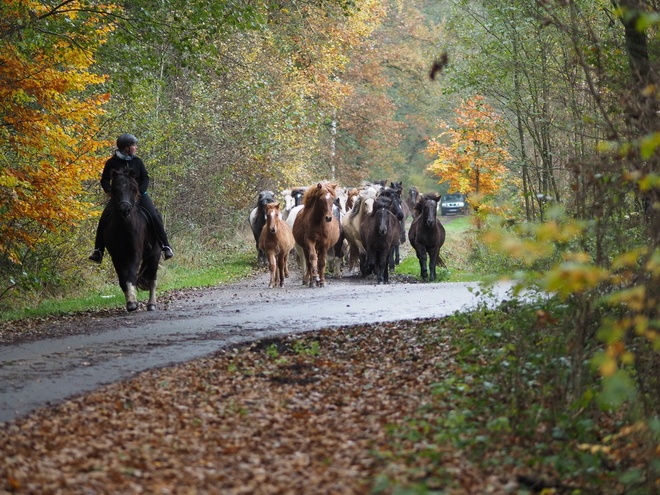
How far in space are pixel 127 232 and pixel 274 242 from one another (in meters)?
7.08

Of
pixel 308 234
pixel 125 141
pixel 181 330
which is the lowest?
pixel 181 330

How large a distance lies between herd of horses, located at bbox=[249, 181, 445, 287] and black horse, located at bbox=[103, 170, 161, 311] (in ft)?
20.2

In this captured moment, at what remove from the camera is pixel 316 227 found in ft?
70.1

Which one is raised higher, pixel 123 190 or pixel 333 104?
pixel 333 104

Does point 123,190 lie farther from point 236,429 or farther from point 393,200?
point 393,200

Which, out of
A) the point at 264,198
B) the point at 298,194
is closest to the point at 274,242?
the point at 264,198

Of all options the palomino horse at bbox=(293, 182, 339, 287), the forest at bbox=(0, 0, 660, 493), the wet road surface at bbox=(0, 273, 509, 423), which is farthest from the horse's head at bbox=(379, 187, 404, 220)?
the wet road surface at bbox=(0, 273, 509, 423)

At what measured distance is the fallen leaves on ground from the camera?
557 centimetres

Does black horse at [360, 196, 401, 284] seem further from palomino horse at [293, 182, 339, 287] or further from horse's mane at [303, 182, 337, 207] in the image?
horse's mane at [303, 182, 337, 207]

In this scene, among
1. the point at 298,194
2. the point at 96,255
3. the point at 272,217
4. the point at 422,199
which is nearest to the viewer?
the point at 96,255

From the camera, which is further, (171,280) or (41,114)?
(171,280)

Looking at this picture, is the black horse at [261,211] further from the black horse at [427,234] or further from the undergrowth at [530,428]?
the undergrowth at [530,428]

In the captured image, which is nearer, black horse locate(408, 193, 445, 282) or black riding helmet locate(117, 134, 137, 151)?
→ black riding helmet locate(117, 134, 137, 151)

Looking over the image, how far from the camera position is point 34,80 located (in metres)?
15.1
